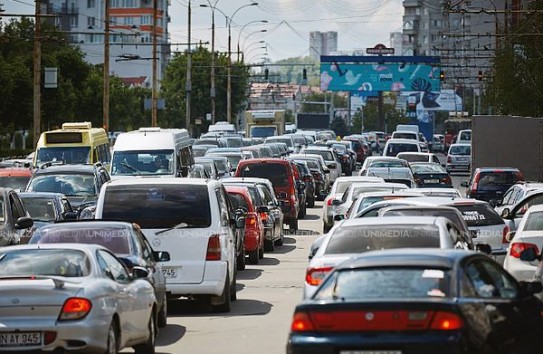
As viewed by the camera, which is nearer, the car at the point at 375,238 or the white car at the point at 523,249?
the car at the point at 375,238

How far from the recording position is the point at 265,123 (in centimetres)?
9550

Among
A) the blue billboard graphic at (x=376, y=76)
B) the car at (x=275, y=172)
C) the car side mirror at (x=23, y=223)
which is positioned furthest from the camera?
the blue billboard graphic at (x=376, y=76)

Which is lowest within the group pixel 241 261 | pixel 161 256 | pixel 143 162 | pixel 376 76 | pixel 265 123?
pixel 241 261

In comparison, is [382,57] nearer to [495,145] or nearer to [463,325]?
[495,145]

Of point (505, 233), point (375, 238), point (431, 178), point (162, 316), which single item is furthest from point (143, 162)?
point (375, 238)

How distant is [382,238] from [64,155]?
2970 centimetres

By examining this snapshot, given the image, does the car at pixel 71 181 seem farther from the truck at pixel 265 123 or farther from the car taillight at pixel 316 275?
the truck at pixel 265 123

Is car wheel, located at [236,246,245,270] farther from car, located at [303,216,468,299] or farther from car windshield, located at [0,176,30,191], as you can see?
car, located at [303,216,468,299]

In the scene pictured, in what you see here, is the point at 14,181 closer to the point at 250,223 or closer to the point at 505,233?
the point at 250,223

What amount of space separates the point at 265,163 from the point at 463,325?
3182 cm

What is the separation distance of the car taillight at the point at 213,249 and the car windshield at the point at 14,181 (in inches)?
681

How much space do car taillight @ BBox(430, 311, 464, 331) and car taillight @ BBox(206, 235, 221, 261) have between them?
9473mm

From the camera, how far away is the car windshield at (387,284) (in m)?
12.5

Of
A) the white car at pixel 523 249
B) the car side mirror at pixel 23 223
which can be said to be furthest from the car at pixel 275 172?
the white car at pixel 523 249
